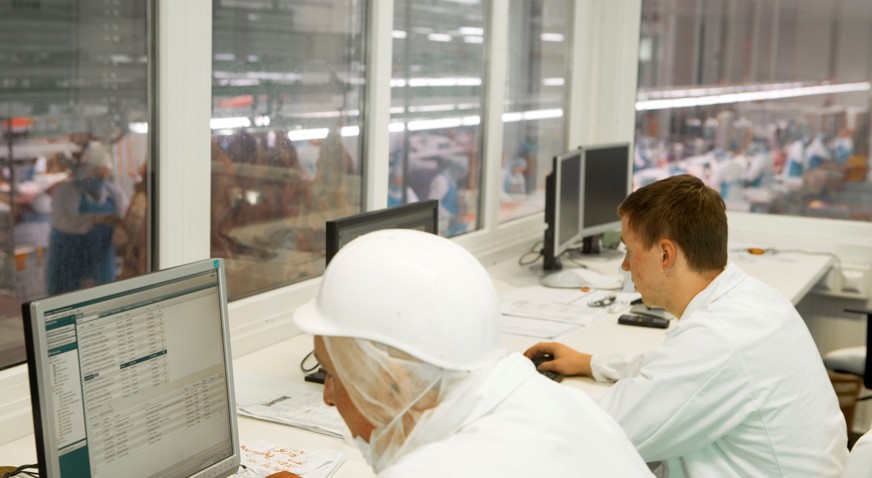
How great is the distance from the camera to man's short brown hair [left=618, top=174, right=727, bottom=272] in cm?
202

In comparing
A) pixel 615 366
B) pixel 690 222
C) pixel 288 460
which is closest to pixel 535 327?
pixel 615 366

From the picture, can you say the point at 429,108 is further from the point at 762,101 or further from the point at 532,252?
the point at 762,101

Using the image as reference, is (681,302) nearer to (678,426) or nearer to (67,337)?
(678,426)

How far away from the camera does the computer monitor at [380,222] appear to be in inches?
86.0

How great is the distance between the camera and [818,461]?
73.3 inches

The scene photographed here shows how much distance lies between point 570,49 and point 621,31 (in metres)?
0.29

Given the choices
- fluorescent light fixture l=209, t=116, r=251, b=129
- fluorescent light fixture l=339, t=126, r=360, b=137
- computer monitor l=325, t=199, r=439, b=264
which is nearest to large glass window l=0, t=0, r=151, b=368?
fluorescent light fixture l=209, t=116, r=251, b=129

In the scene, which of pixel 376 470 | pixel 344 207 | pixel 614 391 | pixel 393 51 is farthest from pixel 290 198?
pixel 376 470

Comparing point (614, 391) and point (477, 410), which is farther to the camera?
point (614, 391)

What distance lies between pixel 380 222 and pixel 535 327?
2.66 ft

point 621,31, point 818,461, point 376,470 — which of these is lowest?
point 818,461

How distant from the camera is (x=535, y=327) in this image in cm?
298

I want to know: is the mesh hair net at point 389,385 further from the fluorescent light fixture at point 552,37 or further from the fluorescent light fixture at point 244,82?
the fluorescent light fixture at point 552,37

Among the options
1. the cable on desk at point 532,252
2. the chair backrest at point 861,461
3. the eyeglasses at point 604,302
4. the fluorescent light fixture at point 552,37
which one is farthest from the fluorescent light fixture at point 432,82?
the chair backrest at point 861,461
